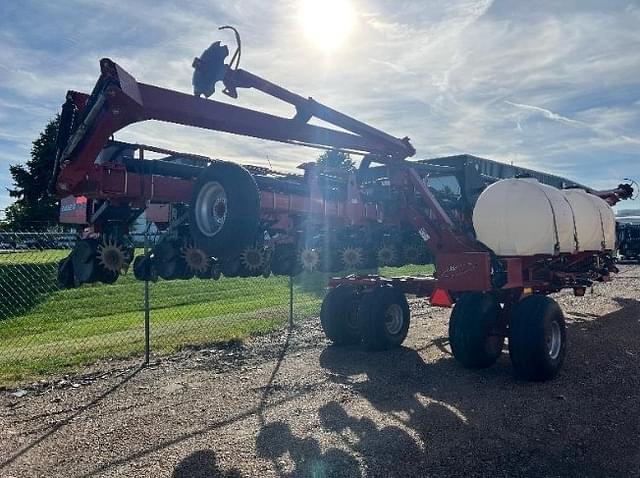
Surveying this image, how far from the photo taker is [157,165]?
561cm

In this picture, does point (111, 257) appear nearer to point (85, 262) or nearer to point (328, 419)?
point (85, 262)

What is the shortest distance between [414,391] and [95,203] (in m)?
4.03

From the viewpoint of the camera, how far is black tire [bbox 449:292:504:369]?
6895 mm

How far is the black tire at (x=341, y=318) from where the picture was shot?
27.8 ft

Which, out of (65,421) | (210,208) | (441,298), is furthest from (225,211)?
(441,298)

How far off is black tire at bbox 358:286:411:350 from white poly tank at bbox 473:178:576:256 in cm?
161

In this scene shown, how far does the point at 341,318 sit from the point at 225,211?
4.12 m

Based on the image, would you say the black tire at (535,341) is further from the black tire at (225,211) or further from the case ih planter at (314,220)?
the black tire at (225,211)

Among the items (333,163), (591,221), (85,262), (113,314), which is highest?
(333,163)

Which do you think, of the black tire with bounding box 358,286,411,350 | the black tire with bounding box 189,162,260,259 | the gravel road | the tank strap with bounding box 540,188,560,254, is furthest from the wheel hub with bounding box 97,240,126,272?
the tank strap with bounding box 540,188,560,254

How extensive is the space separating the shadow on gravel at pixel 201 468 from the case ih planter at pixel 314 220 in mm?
1668

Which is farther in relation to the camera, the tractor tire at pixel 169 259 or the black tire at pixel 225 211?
the tractor tire at pixel 169 259

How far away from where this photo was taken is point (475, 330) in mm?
6871

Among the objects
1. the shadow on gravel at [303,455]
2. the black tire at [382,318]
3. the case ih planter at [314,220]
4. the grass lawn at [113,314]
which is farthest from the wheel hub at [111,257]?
the black tire at [382,318]
